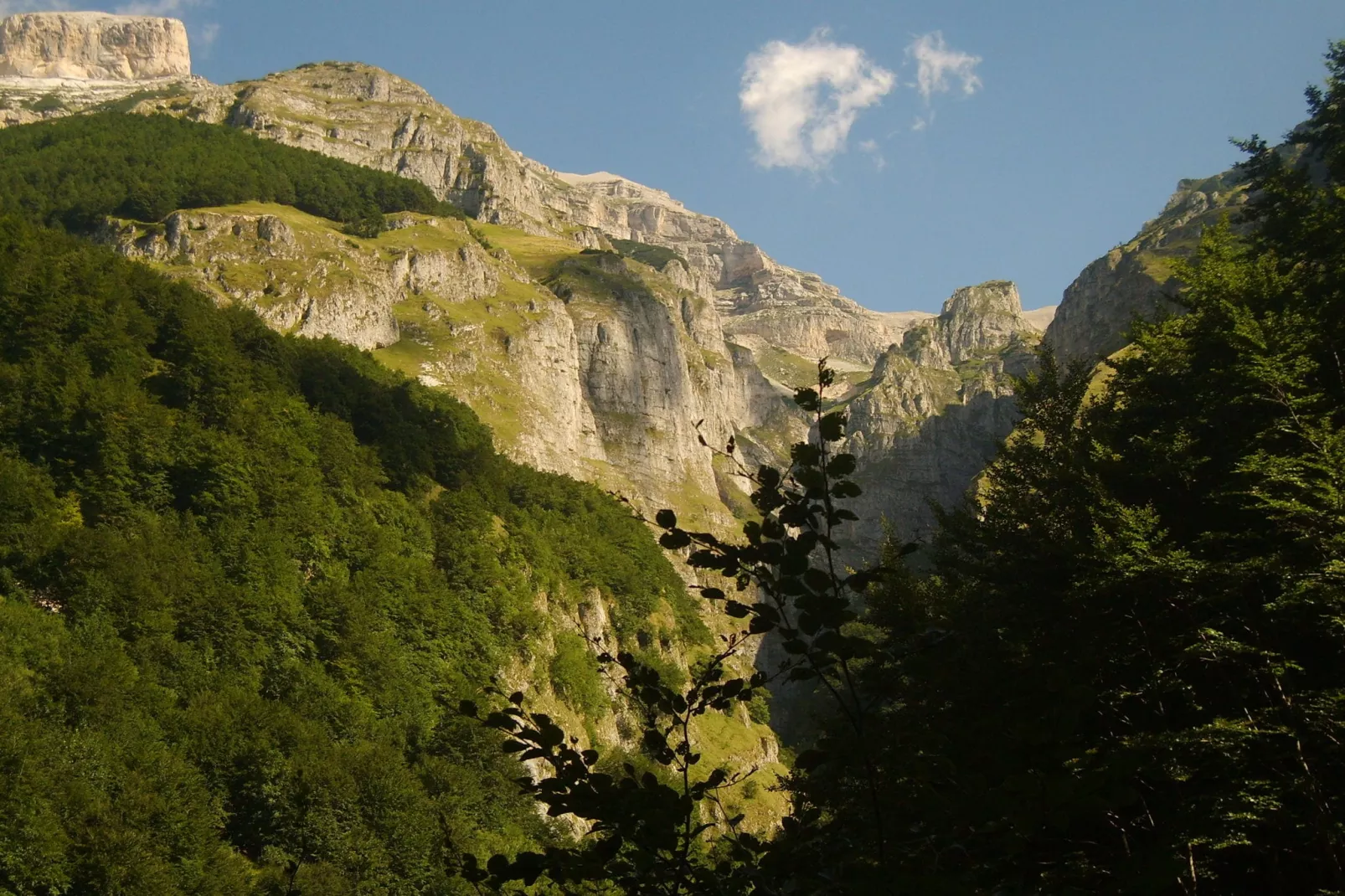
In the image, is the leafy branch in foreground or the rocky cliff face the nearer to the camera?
the leafy branch in foreground

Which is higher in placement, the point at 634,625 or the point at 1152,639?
the point at 634,625

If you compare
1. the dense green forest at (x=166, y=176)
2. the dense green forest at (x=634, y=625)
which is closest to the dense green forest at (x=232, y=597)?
the dense green forest at (x=634, y=625)

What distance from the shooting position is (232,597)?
5212 cm

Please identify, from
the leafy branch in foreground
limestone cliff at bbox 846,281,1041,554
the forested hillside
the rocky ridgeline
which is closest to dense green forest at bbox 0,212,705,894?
the forested hillside

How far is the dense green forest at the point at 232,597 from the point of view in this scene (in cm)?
3725

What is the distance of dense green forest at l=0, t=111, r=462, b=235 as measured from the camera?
118 meters

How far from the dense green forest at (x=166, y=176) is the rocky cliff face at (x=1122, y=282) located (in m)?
110

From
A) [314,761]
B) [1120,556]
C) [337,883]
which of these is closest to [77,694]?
[314,761]

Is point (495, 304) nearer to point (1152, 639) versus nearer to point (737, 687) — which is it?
point (1152, 639)

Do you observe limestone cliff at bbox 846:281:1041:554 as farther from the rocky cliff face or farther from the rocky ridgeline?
the rocky cliff face

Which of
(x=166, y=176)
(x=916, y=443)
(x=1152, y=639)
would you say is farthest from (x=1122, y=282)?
(x=1152, y=639)

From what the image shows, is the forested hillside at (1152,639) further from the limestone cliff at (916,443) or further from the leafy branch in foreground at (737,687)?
the limestone cliff at (916,443)

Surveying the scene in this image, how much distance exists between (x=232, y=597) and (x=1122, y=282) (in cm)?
15901

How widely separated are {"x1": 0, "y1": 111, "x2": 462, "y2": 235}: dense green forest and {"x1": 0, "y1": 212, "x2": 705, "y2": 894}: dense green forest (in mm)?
49673
